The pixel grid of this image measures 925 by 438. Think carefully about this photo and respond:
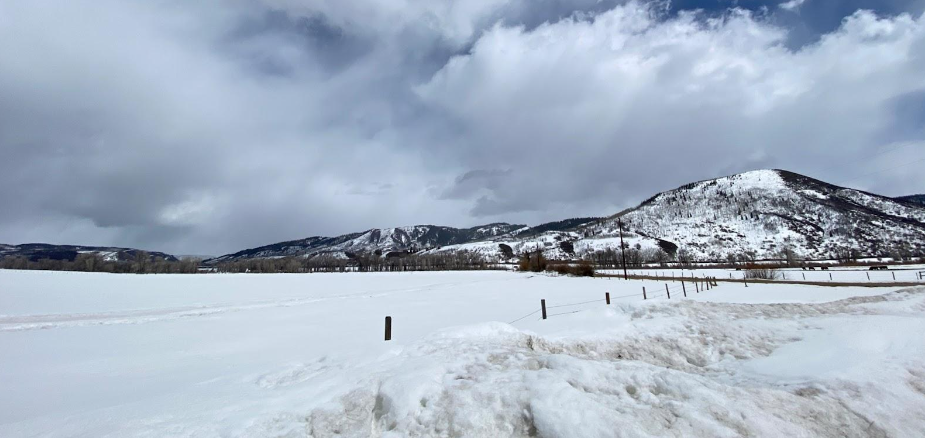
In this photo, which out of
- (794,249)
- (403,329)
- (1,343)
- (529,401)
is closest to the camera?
(529,401)

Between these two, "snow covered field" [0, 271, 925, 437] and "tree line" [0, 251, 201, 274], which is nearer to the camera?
"snow covered field" [0, 271, 925, 437]

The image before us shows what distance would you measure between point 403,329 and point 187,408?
38.2ft

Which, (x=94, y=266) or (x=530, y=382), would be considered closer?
(x=530, y=382)

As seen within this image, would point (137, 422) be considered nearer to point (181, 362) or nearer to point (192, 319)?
point (181, 362)

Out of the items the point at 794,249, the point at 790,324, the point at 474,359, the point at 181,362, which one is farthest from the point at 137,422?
the point at 794,249

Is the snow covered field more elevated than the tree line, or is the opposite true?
the tree line

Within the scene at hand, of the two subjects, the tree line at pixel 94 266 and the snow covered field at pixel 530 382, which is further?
the tree line at pixel 94 266

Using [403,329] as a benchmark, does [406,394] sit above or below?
above

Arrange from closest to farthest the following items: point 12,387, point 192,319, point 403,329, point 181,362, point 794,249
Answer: point 12,387
point 181,362
point 403,329
point 192,319
point 794,249

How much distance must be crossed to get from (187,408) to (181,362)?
773cm

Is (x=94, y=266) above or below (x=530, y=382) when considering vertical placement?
above

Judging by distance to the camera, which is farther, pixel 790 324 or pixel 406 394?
pixel 790 324

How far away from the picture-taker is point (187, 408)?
6023mm

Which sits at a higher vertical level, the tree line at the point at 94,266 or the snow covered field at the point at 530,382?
the tree line at the point at 94,266
